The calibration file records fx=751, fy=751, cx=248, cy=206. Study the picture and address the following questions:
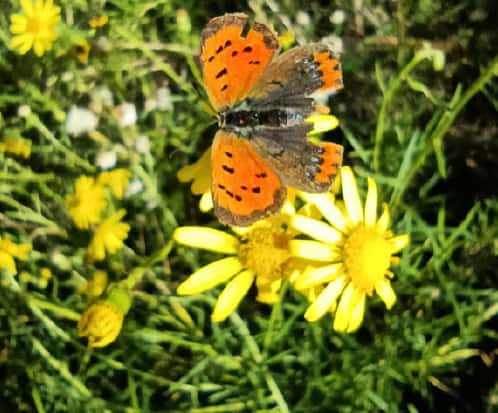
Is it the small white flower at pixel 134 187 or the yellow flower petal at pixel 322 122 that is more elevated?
the yellow flower petal at pixel 322 122

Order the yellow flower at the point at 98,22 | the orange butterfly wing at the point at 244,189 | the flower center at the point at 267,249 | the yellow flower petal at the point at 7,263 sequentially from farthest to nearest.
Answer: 1. the yellow flower at the point at 98,22
2. the yellow flower petal at the point at 7,263
3. the flower center at the point at 267,249
4. the orange butterfly wing at the point at 244,189

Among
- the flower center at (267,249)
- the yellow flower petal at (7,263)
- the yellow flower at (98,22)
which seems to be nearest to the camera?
the flower center at (267,249)

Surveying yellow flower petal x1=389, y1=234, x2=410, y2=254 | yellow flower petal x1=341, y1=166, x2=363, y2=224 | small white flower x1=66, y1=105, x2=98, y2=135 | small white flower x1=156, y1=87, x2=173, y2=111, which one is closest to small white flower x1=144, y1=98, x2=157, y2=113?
small white flower x1=156, y1=87, x2=173, y2=111

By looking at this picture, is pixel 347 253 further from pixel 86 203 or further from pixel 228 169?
pixel 86 203

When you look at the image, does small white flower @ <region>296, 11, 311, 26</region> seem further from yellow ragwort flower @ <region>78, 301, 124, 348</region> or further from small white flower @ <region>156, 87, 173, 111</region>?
yellow ragwort flower @ <region>78, 301, 124, 348</region>

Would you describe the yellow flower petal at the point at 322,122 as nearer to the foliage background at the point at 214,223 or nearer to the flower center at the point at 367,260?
the foliage background at the point at 214,223

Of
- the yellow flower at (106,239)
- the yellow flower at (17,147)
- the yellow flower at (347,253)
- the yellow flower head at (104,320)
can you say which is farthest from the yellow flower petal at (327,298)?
the yellow flower at (17,147)

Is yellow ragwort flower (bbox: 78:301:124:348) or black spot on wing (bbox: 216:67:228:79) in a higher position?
black spot on wing (bbox: 216:67:228:79)
